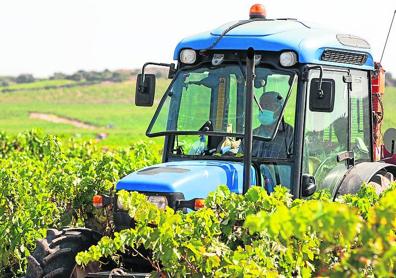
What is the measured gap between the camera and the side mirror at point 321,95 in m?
7.29

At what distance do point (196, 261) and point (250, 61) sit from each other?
5.83 ft

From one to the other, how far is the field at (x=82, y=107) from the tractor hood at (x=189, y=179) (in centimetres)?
5993

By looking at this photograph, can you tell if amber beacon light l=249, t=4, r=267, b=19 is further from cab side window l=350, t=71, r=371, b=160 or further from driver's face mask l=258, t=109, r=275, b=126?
driver's face mask l=258, t=109, r=275, b=126

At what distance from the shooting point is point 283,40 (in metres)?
7.82

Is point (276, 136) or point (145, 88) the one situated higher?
point (145, 88)

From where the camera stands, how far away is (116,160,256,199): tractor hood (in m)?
7.25

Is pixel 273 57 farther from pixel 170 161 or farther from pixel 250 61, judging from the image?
pixel 170 161

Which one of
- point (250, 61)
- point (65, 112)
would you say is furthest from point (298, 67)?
point (65, 112)

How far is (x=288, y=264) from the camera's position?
6289mm

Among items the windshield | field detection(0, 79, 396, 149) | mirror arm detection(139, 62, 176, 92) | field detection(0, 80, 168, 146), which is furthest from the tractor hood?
field detection(0, 80, 168, 146)

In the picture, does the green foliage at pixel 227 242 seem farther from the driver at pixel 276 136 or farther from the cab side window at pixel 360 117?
the cab side window at pixel 360 117

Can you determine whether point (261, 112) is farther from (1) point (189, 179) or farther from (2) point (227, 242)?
(2) point (227, 242)

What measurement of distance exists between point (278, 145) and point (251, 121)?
31.0 inches

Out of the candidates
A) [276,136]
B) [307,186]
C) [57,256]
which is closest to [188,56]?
[276,136]
